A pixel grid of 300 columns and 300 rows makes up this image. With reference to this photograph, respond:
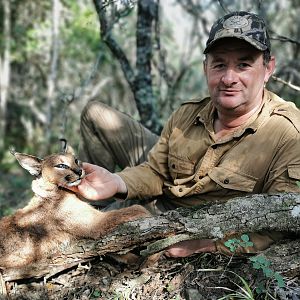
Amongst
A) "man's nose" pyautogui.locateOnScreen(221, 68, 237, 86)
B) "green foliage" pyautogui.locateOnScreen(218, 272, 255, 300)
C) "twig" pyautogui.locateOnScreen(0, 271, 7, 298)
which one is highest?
"man's nose" pyautogui.locateOnScreen(221, 68, 237, 86)

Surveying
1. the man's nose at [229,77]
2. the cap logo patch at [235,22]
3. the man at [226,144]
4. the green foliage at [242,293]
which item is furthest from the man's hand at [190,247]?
the cap logo patch at [235,22]

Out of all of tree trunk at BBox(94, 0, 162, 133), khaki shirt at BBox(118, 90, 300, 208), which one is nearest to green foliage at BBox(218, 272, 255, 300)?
khaki shirt at BBox(118, 90, 300, 208)

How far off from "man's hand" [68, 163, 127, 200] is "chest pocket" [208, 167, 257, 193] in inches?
38.1

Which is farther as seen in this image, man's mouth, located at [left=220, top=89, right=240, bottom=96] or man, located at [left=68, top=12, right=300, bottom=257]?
man's mouth, located at [left=220, top=89, right=240, bottom=96]

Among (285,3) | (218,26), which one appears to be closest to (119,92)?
(285,3)

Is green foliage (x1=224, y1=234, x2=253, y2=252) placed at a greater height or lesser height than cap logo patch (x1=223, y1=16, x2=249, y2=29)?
lesser

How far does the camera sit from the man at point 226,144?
12.3ft

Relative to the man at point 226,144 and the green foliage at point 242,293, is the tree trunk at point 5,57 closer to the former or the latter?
the man at point 226,144

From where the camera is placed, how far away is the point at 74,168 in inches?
158

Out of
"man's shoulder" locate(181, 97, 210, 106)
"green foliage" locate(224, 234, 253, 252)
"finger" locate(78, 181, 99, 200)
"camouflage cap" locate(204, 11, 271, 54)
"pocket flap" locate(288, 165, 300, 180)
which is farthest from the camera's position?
"man's shoulder" locate(181, 97, 210, 106)

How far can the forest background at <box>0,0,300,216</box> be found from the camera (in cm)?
848

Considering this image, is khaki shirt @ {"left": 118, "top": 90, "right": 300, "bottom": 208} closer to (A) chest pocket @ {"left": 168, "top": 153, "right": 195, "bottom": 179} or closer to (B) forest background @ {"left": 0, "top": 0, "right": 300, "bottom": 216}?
(A) chest pocket @ {"left": 168, "top": 153, "right": 195, "bottom": 179}

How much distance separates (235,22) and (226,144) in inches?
40.2

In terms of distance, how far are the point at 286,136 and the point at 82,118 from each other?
9.00 feet
